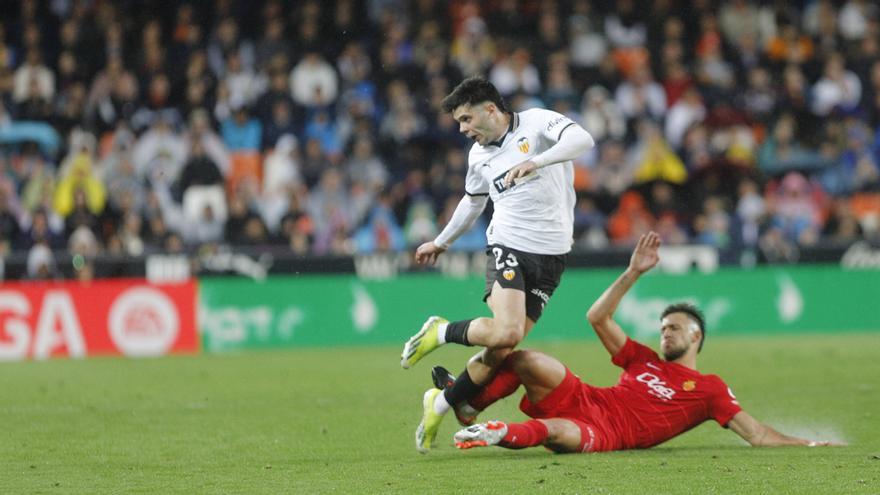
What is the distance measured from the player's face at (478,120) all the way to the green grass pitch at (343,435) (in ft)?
6.17

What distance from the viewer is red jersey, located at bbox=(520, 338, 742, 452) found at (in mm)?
7949

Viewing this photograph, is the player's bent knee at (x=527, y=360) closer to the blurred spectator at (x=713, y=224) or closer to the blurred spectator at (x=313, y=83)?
the blurred spectator at (x=713, y=224)

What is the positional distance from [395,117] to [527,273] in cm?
1224

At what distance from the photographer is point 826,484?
6613mm

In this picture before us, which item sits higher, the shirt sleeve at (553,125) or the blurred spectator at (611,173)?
the shirt sleeve at (553,125)

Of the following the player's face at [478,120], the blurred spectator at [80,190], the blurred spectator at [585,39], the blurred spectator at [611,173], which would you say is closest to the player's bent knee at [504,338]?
the player's face at [478,120]

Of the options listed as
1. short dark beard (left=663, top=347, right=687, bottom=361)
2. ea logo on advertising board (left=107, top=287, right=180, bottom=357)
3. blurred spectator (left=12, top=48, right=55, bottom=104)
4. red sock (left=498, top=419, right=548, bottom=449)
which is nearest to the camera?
red sock (left=498, top=419, right=548, bottom=449)

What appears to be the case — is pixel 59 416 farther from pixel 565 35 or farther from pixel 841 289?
pixel 565 35

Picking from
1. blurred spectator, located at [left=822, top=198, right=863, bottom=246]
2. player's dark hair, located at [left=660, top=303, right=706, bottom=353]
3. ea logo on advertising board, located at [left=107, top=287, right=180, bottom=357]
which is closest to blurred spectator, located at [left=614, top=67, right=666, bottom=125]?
blurred spectator, located at [left=822, top=198, right=863, bottom=246]

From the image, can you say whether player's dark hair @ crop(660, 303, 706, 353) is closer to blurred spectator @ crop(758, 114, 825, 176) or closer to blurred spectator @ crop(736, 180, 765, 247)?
blurred spectator @ crop(736, 180, 765, 247)

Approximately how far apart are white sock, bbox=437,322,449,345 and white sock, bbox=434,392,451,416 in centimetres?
39

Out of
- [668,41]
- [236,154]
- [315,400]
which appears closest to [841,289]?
[668,41]

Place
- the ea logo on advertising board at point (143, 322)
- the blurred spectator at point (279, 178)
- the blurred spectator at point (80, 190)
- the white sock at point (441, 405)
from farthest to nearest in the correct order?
the blurred spectator at point (279, 178), the blurred spectator at point (80, 190), the ea logo on advertising board at point (143, 322), the white sock at point (441, 405)

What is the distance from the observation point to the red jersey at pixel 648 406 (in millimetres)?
7949
